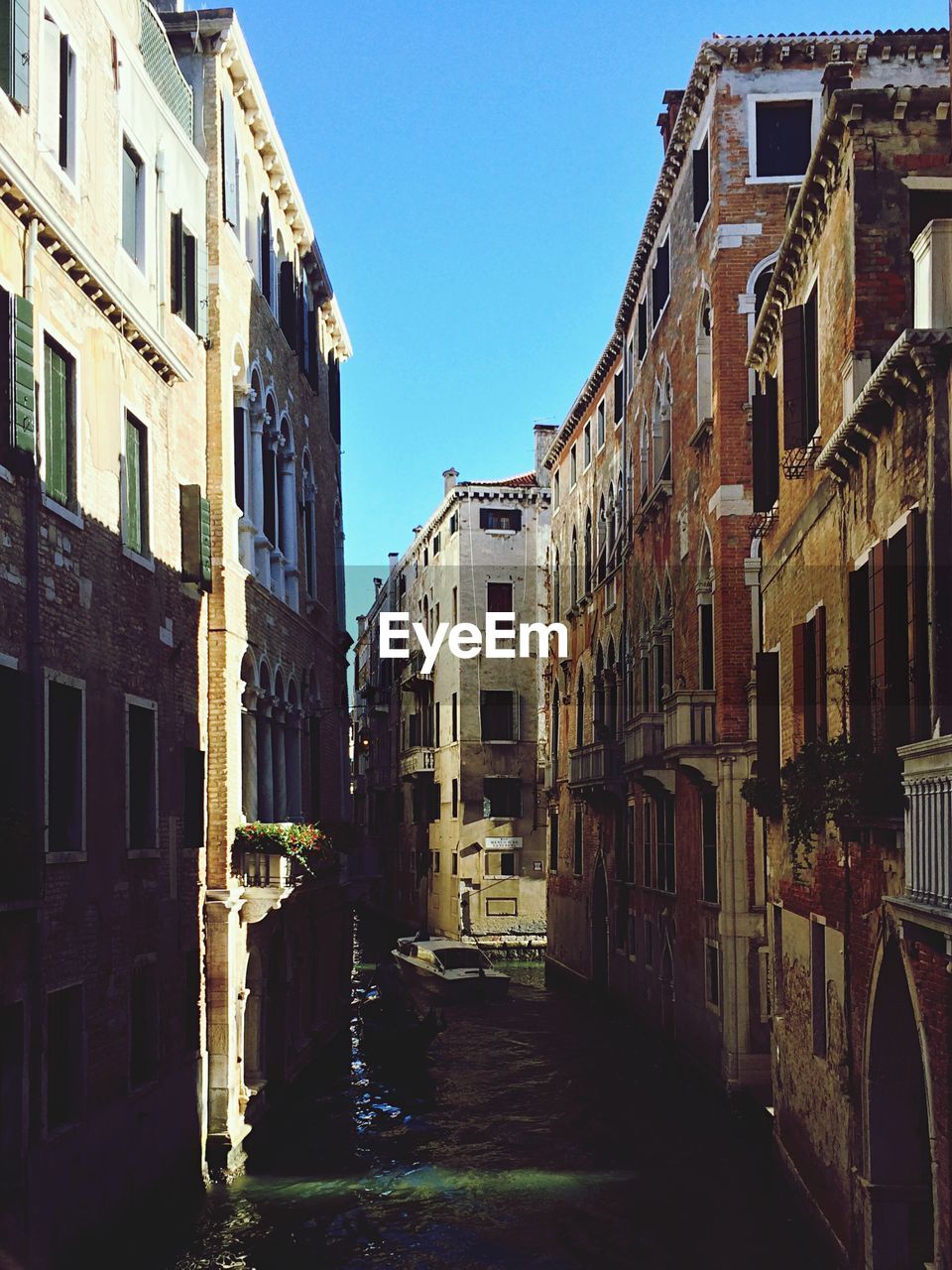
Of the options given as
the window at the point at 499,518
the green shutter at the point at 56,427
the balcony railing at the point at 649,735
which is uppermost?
the window at the point at 499,518

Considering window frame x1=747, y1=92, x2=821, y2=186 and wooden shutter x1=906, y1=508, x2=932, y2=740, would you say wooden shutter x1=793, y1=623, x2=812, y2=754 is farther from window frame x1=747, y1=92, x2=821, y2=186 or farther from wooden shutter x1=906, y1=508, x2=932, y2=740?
window frame x1=747, y1=92, x2=821, y2=186

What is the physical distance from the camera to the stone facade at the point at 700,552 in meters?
20.2

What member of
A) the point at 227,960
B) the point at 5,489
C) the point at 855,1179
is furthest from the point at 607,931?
the point at 5,489

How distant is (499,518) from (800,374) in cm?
3259

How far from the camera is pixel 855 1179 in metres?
10.7

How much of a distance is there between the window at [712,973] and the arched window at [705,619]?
141 inches

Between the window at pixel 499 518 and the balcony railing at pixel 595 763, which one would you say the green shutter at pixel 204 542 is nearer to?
the balcony railing at pixel 595 763

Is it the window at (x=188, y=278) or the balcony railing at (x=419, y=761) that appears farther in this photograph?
the balcony railing at (x=419, y=761)

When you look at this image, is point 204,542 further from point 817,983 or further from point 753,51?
point 753,51

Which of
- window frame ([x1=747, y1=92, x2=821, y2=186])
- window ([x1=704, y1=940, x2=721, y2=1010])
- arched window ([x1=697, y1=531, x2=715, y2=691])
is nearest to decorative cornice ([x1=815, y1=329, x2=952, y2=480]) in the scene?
arched window ([x1=697, y1=531, x2=715, y2=691])

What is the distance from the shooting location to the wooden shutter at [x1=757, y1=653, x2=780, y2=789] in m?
14.4

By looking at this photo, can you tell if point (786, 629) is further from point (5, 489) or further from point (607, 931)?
point (607, 931)

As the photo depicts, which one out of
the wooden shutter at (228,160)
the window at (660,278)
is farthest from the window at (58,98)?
the window at (660,278)

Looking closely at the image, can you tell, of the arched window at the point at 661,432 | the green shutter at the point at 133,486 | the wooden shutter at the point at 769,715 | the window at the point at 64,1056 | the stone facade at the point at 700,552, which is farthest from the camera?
the arched window at the point at 661,432
